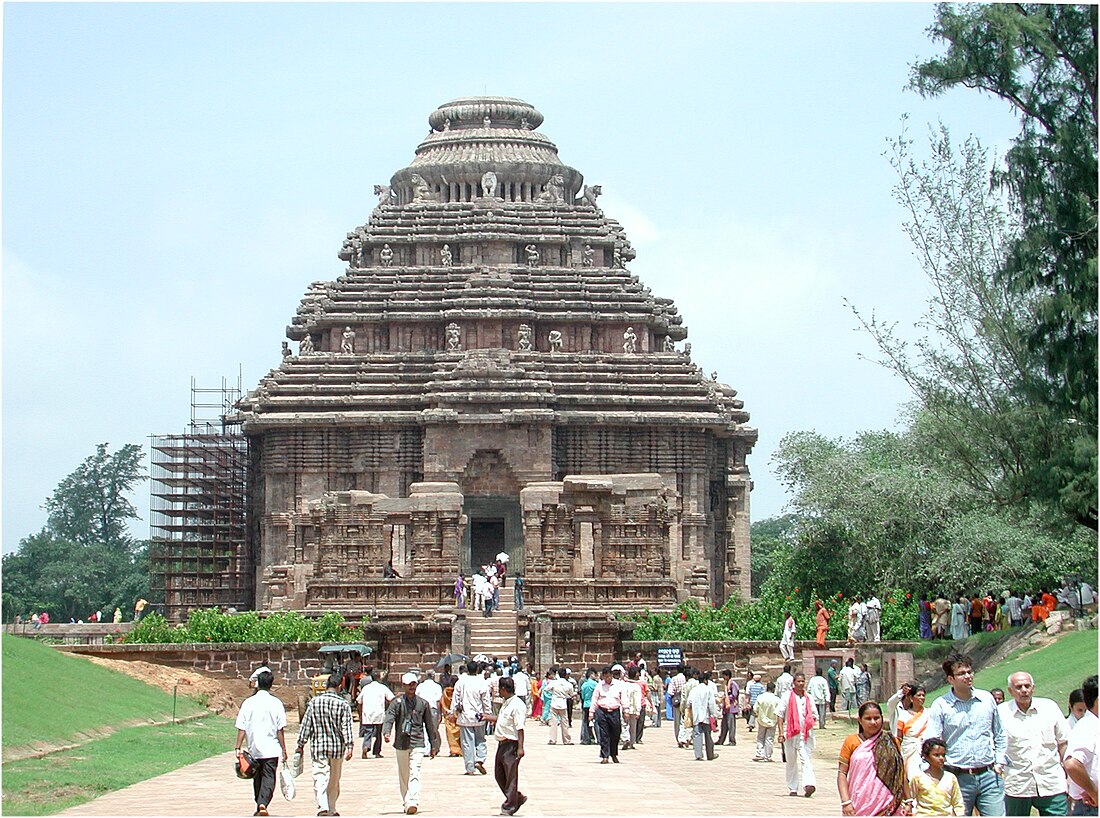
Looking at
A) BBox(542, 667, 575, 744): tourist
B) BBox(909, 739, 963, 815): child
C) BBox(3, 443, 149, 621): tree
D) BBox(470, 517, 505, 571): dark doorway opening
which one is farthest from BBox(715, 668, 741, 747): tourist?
BBox(3, 443, 149, 621): tree

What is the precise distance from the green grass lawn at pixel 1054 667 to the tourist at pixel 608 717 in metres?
4.88

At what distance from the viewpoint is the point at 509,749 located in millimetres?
22141

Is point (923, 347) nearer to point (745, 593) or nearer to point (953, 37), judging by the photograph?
point (953, 37)

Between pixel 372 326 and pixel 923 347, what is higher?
pixel 372 326

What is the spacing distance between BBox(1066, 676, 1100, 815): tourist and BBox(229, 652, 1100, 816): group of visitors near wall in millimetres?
11

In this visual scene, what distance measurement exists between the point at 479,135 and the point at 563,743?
116 feet

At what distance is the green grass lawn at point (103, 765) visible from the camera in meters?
21.7

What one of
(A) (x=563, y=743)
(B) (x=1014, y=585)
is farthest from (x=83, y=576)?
(A) (x=563, y=743)

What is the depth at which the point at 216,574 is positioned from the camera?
62688 millimetres

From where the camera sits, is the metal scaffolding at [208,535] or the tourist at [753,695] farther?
the metal scaffolding at [208,535]

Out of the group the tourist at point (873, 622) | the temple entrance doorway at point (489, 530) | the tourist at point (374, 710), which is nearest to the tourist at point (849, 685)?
the tourist at point (873, 622)

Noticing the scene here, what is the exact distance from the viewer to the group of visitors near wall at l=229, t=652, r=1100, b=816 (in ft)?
54.6

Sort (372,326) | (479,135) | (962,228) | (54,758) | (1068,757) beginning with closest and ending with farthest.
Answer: (1068,757) → (54,758) → (962,228) → (372,326) → (479,135)

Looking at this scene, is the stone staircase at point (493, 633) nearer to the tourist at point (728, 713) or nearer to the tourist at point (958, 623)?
the tourist at point (958, 623)
